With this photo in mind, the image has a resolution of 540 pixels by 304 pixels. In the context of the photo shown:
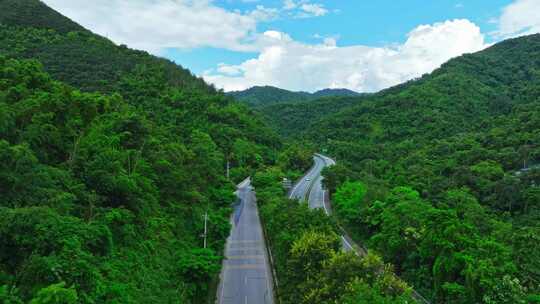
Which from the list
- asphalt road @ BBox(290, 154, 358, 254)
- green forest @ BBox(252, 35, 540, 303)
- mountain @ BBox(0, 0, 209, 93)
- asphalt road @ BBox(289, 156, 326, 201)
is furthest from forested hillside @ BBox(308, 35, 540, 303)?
mountain @ BBox(0, 0, 209, 93)

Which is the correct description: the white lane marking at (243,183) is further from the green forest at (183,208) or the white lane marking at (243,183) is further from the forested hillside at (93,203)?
the forested hillside at (93,203)

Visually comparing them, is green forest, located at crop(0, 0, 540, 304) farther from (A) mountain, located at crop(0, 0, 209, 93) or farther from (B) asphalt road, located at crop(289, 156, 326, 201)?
(B) asphalt road, located at crop(289, 156, 326, 201)

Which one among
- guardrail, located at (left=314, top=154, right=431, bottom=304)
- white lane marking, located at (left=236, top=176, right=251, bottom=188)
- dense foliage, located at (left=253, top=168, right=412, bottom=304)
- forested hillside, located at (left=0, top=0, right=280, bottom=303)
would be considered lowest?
guardrail, located at (left=314, top=154, right=431, bottom=304)

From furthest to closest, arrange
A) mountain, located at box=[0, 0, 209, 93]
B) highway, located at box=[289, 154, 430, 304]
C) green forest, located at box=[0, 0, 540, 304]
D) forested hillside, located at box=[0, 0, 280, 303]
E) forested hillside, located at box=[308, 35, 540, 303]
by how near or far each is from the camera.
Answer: mountain, located at box=[0, 0, 209, 93]
highway, located at box=[289, 154, 430, 304]
forested hillside, located at box=[308, 35, 540, 303]
green forest, located at box=[0, 0, 540, 304]
forested hillside, located at box=[0, 0, 280, 303]

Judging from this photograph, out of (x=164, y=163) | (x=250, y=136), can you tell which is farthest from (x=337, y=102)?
(x=164, y=163)

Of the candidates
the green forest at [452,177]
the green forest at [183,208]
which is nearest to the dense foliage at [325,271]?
the green forest at [183,208]

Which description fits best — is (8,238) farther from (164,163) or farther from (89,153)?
(164,163)
